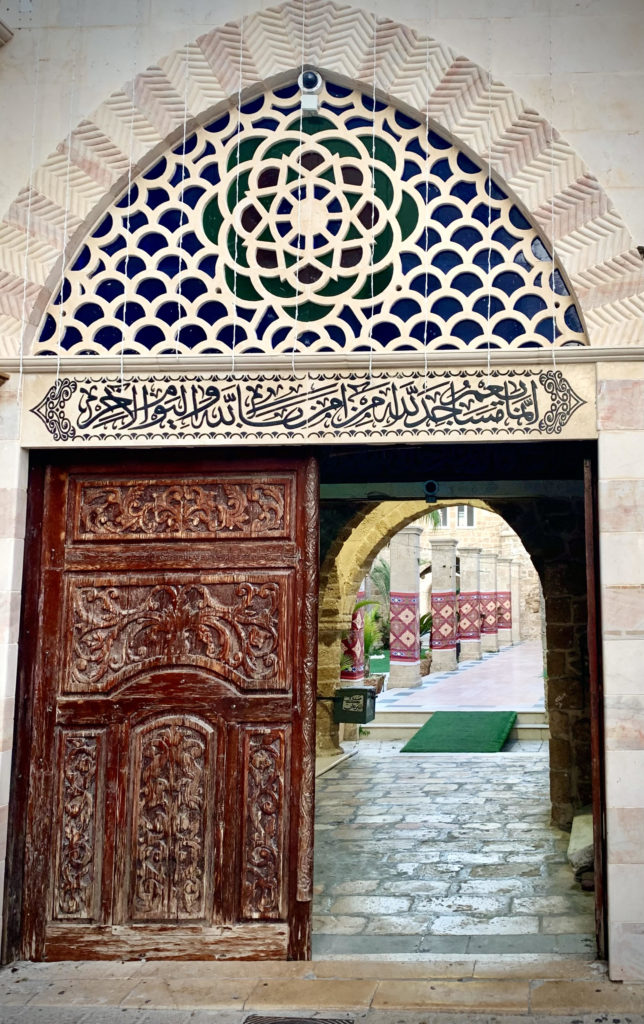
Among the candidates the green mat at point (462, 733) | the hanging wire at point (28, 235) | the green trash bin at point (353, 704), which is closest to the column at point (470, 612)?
the green mat at point (462, 733)

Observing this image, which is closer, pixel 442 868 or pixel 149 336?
pixel 149 336

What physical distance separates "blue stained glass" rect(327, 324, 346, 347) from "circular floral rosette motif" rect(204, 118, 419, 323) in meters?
0.08

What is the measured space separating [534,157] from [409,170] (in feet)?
1.76

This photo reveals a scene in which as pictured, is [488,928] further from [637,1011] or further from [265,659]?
[265,659]

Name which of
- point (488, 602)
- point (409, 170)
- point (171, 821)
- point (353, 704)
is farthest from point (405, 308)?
point (488, 602)

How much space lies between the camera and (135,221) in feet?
14.1

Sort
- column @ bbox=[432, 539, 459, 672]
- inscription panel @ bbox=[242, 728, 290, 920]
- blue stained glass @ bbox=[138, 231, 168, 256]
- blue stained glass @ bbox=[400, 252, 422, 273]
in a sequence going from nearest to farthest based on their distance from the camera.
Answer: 1. inscription panel @ bbox=[242, 728, 290, 920]
2. blue stained glass @ bbox=[400, 252, 422, 273]
3. blue stained glass @ bbox=[138, 231, 168, 256]
4. column @ bbox=[432, 539, 459, 672]

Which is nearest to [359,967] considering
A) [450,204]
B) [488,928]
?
[488,928]

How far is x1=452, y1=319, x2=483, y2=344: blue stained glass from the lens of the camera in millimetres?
4070

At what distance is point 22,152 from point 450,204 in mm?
1892

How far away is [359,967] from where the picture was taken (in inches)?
152

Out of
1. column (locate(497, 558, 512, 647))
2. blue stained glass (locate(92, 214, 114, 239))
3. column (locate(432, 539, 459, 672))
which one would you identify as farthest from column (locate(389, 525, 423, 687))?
blue stained glass (locate(92, 214, 114, 239))

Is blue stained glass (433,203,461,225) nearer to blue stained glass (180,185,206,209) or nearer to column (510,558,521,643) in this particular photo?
blue stained glass (180,185,206,209)

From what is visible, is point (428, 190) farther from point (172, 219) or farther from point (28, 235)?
point (28, 235)
